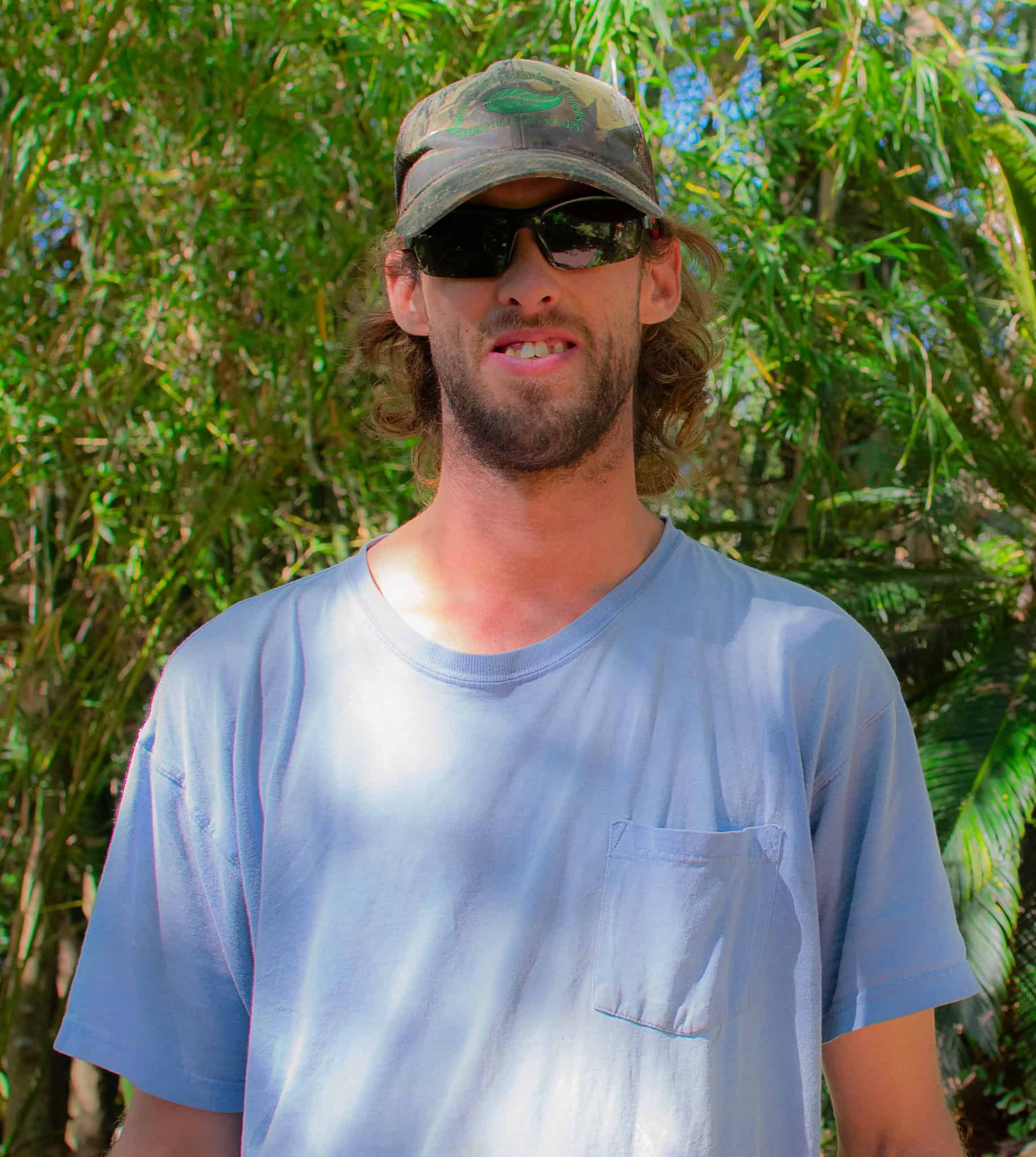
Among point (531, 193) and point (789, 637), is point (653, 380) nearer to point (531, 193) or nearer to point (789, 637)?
point (531, 193)

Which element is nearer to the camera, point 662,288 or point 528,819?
point 528,819

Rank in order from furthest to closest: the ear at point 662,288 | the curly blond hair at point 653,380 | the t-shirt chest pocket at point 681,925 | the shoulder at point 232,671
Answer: the curly blond hair at point 653,380
the ear at point 662,288
the shoulder at point 232,671
the t-shirt chest pocket at point 681,925

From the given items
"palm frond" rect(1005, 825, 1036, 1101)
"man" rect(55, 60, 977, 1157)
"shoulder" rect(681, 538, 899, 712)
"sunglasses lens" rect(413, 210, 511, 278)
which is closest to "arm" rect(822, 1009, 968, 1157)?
"man" rect(55, 60, 977, 1157)

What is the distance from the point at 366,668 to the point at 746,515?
3.28 meters

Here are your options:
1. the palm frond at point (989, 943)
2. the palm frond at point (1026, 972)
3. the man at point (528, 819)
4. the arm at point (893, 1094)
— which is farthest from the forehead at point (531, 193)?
the palm frond at point (1026, 972)

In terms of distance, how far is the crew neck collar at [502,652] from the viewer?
981mm

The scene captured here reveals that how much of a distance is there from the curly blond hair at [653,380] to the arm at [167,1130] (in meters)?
0.77

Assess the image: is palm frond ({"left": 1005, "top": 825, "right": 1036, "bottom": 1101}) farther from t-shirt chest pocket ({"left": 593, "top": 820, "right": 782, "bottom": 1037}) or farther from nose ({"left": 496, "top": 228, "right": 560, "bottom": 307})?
nose ({"left": 496, "top": 228, "right": 560, "bottom": 307})

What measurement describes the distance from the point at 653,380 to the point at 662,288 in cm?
22

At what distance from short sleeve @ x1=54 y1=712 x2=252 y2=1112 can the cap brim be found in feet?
1.81

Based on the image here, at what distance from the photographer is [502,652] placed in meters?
1.01

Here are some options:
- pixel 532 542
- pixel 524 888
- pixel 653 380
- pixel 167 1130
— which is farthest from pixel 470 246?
pixel 167 1130

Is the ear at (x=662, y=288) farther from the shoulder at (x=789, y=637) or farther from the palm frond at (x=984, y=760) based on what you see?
the palm frond at (x=984, y=760)

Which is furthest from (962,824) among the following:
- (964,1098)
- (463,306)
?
(463,306)
